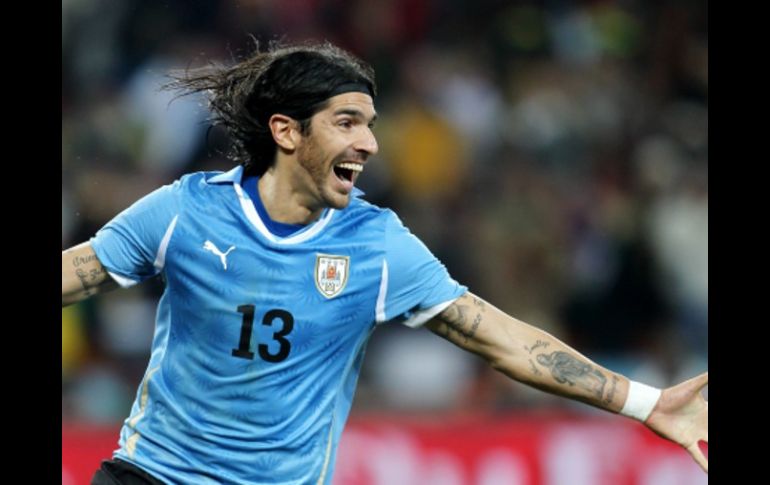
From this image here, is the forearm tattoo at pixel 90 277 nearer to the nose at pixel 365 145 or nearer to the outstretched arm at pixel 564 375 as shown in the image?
the nose at pixel 365 145

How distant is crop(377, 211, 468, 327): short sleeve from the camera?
4832 millimetres

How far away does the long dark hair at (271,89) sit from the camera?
4980mm

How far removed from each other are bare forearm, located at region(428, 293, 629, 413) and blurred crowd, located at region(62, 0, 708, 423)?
3.48m

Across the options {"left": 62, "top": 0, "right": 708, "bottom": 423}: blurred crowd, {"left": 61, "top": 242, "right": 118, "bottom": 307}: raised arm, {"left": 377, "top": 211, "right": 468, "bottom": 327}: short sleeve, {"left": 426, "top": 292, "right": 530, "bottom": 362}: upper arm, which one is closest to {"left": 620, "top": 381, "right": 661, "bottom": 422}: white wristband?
{"left": 426, "top": 292, "right": 530, "bottom": 362}: upper arm

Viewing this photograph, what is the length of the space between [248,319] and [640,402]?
147cm

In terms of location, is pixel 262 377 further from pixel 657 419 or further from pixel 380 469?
pixel 380 469

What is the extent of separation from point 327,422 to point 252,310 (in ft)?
1.67

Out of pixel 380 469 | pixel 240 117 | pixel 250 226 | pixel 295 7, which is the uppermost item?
pixel 295 7

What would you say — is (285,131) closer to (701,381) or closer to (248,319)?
(248,319)

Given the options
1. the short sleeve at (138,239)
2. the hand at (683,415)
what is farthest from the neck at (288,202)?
the hand at (683,415)

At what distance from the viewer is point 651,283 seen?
9688 mm

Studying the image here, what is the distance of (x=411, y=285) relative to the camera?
4.83 m

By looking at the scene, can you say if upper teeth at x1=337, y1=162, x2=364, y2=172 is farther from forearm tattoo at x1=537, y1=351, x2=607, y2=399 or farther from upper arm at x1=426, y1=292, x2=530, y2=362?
forearm tattoo at x1=537, y1=351, x2=607, y2=399
